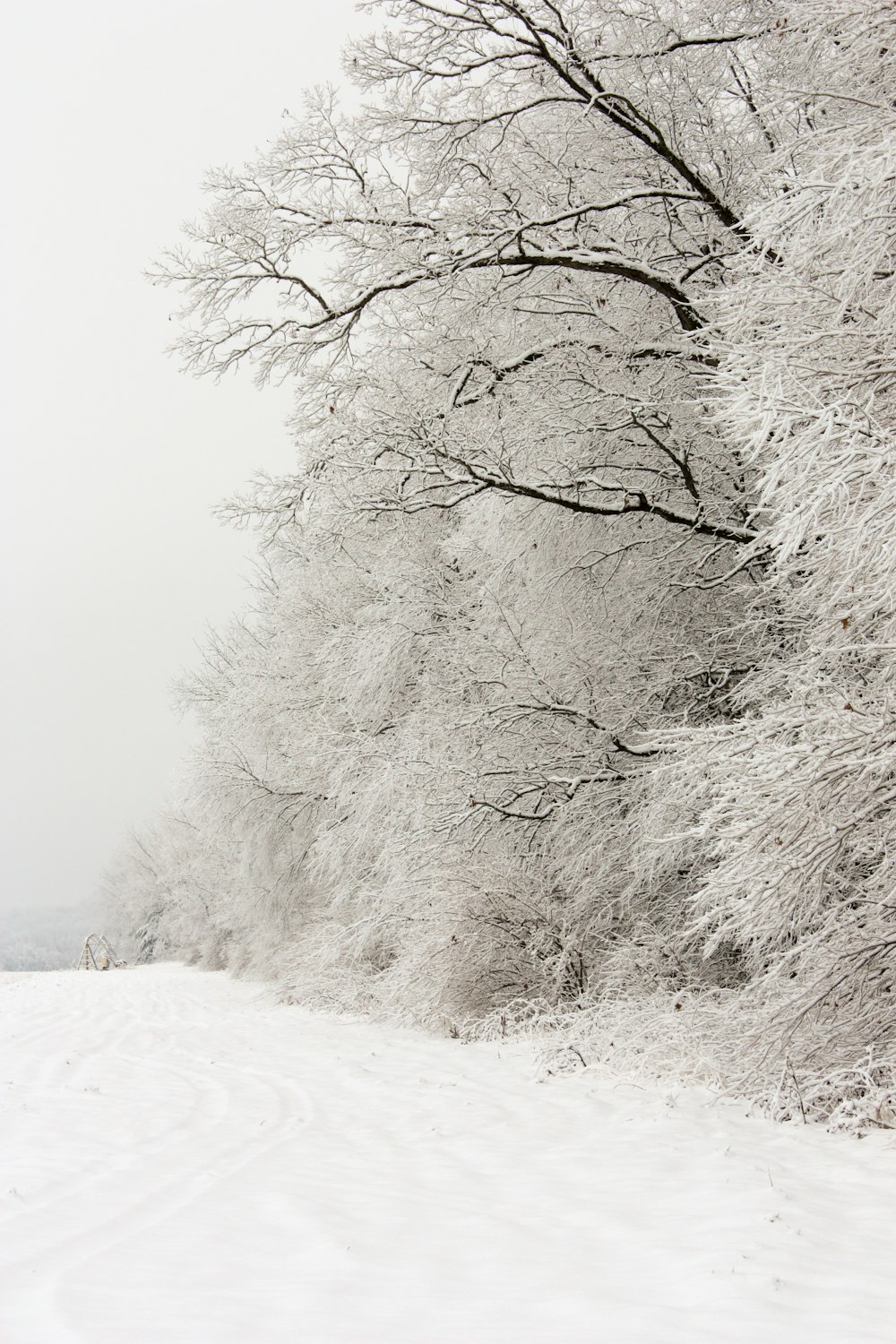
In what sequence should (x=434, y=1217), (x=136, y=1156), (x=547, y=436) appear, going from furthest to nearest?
(x=547, y=436) → (x=136, y=1156) → (x=434, y=1217)

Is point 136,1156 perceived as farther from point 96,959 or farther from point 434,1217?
point 96,959

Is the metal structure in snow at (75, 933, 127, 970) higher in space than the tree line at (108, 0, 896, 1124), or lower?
lower

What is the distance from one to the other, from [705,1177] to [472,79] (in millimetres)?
7515

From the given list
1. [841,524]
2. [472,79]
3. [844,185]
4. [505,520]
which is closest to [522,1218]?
[841,524]

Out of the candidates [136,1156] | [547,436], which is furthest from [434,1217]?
[547,436]

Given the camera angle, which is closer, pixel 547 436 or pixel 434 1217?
pixel 434 1217

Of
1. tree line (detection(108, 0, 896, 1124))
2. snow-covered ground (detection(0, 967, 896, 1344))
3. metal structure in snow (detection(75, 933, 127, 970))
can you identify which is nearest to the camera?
snow-covered ground (detection(0, 967, 896, 1344))

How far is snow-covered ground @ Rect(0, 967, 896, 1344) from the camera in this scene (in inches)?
96.0

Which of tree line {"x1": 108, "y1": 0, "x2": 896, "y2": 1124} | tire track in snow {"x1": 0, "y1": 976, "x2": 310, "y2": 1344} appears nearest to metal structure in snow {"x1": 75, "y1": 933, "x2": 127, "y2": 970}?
tire track in snow {"x1": 0, "y1": 976, "x2": 310, "y2": 1344}

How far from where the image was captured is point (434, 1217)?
335 centimetres

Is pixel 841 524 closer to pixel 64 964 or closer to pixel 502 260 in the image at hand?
pixel 502 260

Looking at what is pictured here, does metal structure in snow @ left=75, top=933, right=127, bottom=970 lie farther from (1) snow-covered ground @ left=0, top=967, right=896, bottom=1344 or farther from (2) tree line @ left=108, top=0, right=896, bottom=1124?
(1) snow-covered ground @ left=0, top=967, right=896, bottom=1344

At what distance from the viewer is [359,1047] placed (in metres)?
8.22

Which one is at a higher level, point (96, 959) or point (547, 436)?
point (547, 436)
